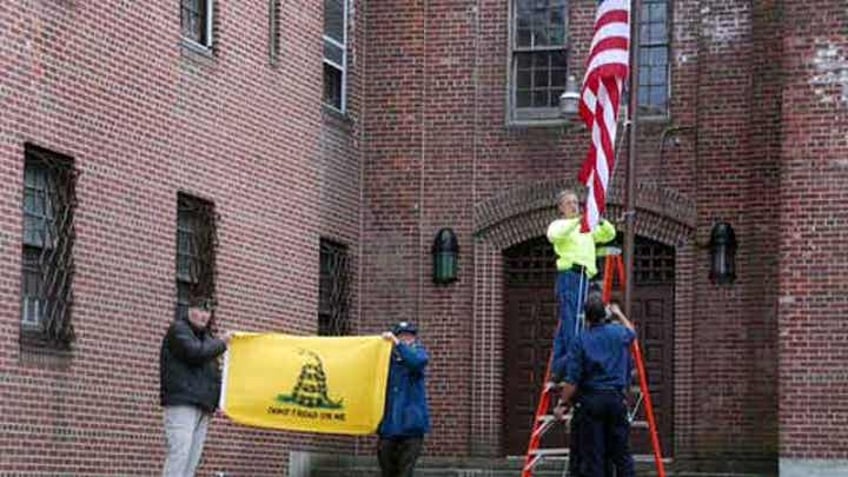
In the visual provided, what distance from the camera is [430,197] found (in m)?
25.3

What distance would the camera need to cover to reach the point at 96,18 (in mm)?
19250

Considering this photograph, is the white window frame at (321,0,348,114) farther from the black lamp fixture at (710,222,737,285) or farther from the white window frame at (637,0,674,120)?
the black lamp fixture at (710,222,737,285)

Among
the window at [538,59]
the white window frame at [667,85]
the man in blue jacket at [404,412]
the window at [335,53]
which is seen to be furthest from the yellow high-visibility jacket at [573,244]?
the window at [335,53]

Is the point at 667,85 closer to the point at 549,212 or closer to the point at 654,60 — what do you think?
the point at 654,60

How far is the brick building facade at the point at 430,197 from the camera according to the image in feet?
63.0

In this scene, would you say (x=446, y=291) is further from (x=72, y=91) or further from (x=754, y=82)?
(x=72, y=91)

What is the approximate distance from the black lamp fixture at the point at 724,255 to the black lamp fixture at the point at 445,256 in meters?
3.37

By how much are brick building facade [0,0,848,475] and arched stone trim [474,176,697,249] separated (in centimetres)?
3

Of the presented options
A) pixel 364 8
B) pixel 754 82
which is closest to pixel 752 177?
pixel 754 82

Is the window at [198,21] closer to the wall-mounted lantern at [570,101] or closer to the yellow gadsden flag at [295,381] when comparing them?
the yellow gadsden flag at [295,381]

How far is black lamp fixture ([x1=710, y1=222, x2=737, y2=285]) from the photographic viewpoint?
2381cm

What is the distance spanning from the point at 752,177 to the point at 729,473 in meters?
3.64

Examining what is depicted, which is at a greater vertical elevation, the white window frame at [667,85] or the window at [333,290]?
the white window frame at [667,85]

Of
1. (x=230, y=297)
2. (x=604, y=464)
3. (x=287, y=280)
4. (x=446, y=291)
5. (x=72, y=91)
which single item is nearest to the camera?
(x=604, y=464)
